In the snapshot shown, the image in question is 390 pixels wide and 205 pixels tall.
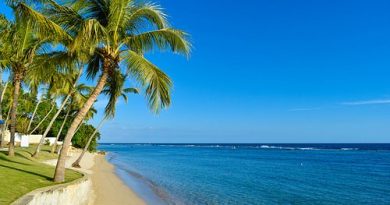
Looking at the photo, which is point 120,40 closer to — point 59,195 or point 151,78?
point 151,78

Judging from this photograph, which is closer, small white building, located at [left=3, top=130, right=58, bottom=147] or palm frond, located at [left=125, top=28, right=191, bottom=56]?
palm frond, located at [left=125, top=28, right=191, bottom=56]

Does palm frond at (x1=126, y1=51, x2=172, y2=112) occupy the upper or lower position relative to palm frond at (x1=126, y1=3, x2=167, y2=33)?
lower

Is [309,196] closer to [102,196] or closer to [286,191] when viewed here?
[286,191]

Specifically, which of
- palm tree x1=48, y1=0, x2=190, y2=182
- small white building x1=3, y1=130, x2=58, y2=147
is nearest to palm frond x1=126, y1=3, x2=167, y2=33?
palm tree x1=48, y1=0, x2=190, y2=182

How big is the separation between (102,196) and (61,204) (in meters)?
8.49

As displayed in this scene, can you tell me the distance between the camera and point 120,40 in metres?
13.1

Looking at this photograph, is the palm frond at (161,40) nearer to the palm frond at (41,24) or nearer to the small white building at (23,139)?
the palm frond at (41,24)

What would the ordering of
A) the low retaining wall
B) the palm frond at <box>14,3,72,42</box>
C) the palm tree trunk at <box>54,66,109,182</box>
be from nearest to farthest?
the low retaining wall < the palm frond at <box>14,3,72,42</box> < the palm tree trunk at <box>54,66,109,182</box>

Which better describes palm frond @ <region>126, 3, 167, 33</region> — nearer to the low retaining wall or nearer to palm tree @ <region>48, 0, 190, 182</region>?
palm tree @ <region>48, 0, 190, 182</region>

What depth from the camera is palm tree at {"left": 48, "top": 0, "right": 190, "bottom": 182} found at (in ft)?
40.6

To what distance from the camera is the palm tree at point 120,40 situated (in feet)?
40.6

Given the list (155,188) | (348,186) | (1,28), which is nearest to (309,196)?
(348,186)

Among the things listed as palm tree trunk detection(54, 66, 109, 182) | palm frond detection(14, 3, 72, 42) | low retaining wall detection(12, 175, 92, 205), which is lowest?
low retaining wall detection(12, 175, 92, 205)

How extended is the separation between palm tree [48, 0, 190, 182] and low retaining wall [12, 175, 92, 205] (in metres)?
0.81
